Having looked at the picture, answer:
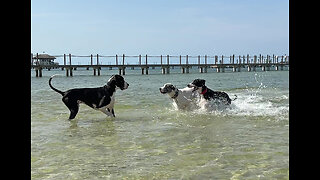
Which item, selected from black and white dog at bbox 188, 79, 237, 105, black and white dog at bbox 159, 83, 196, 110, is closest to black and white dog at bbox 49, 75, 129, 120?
black and white dog at bbox 159, 83, 196, 110

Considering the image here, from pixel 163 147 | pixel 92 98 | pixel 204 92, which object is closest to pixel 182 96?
pixel 204 92

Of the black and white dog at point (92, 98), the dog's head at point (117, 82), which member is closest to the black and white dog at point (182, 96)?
the dog's head at point (117, 82)

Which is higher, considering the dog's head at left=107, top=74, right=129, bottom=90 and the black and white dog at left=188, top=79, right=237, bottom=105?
the dog's head at left=107, top=74, right=129, bottom=90

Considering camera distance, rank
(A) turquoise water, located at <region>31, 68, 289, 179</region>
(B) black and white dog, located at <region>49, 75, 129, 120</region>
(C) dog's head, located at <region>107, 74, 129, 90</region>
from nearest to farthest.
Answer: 1. (A) turquoise water, located at <region>31, 68, 289, 179</region>
2. (B) black and white dog, located at <region>49, 75, 129, 120</region>
3. (C) dog's head, located at <region>107, 74, 129, 90</region>

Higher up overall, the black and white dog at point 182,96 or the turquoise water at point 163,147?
the black and white dog at point 182,96

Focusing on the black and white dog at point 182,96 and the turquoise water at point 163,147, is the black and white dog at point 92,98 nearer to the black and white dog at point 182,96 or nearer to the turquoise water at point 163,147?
the turquoise water at point 163,147

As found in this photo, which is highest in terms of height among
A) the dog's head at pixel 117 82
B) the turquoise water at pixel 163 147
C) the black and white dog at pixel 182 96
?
the dog's head at pixel 117 82

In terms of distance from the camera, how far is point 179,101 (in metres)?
9.54

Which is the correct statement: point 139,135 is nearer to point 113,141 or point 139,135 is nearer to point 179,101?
point 113,141

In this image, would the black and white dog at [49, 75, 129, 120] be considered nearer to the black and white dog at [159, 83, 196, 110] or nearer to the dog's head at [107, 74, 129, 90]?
the dog's head at [107, 74, 129, 90]

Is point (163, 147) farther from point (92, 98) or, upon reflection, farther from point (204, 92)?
point (204, 92)

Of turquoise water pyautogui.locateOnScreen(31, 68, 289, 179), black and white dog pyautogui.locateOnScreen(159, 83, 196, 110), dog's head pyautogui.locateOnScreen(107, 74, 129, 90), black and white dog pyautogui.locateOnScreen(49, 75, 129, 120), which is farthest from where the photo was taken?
black and white dog pyautogui.locateOnScreen(159, 83, 196, 110)
